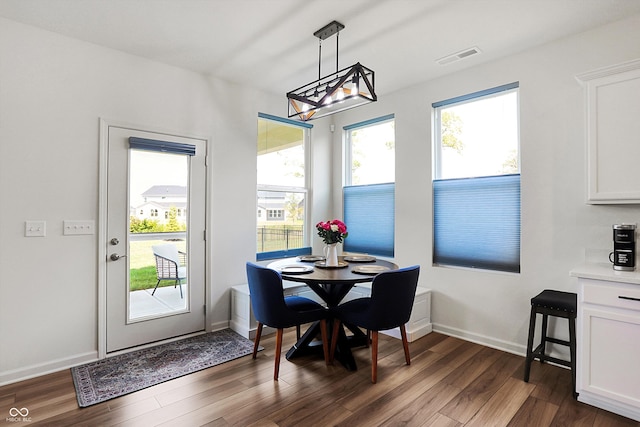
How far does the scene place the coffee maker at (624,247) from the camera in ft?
7.55

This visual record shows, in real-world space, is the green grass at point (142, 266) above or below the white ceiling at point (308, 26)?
below

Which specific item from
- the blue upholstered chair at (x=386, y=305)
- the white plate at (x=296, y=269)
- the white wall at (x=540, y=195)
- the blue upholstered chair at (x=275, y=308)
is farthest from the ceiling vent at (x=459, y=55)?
the blue upholstered chair at (x=275, y=308)

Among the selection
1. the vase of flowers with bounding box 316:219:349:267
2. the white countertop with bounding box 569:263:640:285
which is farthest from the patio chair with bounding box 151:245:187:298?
the white countertop with bounding box 569:263:640:285

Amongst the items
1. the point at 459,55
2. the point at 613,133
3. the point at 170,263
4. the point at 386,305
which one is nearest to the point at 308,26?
the point at 459,55

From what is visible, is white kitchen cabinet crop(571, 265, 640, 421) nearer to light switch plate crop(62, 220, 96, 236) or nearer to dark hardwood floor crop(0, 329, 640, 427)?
dark hardwood floor crop(0, 329, 640, 427)

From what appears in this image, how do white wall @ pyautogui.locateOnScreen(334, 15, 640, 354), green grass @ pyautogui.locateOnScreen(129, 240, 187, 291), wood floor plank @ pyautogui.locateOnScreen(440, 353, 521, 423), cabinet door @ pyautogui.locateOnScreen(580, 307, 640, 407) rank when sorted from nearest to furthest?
cabinet door @ pyautogui.locateOnScreen(580, 307, 640, 407) < wood floor plank @ pyautogui.locateOnScreen(440, 353, 521, 423) < white wall @ pyautogui.locateOnScreen(334, 15, 640, 354) < green grass @ pyautogui.locateOnScreen(129, 240, 187, 291)

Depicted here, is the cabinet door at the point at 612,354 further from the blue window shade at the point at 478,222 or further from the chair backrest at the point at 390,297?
the chair backrest at the point at 390,297

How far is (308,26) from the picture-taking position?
105 inches

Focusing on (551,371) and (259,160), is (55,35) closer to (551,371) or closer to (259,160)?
(259,160)

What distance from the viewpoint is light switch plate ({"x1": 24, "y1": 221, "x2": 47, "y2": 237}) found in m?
2.62

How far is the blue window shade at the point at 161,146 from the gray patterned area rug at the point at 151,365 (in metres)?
1.89

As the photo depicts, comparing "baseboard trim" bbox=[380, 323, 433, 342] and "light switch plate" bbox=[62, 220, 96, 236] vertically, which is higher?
"light switch plate" bbox=[62, 220, 96, 236]

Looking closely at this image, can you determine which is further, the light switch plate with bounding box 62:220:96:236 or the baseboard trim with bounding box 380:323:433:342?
the baseboard trim with bounding box 380:323:433:342

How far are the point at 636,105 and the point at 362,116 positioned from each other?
2767 millimetres
